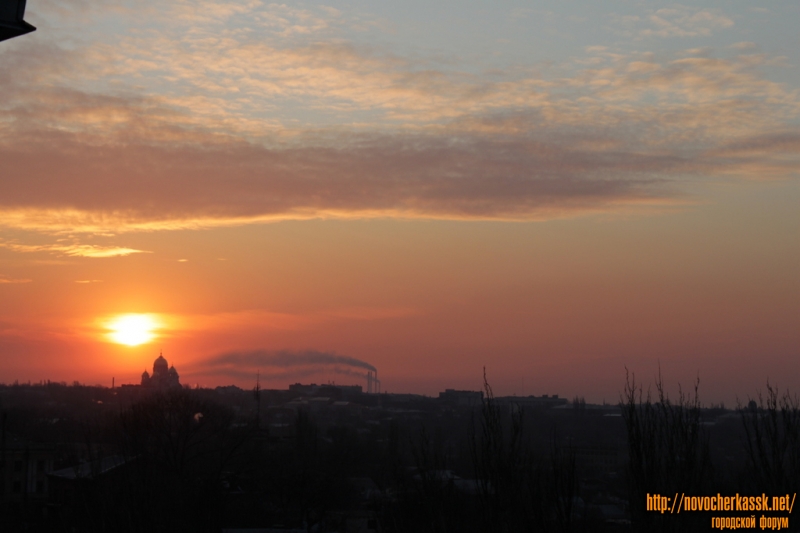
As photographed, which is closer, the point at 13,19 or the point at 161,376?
the point at 13,19

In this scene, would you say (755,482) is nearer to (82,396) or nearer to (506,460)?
(506,460)

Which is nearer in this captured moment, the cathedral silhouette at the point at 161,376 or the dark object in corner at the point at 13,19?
the dark object in corner at the point at 13,19

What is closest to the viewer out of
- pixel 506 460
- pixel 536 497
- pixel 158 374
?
pixel 536 497

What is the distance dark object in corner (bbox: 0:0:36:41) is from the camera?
4.80m

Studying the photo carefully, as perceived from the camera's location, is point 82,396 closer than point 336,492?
No

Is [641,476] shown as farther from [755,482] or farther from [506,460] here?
[755,482]

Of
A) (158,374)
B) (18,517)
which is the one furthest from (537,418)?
(18,517)

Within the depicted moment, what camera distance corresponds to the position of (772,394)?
1355 cm

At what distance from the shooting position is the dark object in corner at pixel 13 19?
4.80 m

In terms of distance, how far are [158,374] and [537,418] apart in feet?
167

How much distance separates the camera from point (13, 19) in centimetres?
482

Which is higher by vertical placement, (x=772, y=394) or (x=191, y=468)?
(x=772, y=394)

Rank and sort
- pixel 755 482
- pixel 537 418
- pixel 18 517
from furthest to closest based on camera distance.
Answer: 1. pixel 537 418
2. pixel 18 517
3. pixel 755 482

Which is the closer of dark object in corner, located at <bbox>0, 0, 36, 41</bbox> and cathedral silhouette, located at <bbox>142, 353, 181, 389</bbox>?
dark object in corner, located at <bbox>0, 0, 36, 41</bbox>
